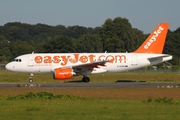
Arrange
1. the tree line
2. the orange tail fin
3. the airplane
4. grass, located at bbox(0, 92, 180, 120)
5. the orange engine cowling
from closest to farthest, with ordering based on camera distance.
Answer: grass, located at bbox(0, 92, 180, 120) → the orange engine cowling → the airplane → the orange tail fin → the tree line

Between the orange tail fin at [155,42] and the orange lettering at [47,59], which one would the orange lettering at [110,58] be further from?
the orange lettering at [47,59]

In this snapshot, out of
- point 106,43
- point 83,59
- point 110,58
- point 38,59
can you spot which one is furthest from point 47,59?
point 106,43

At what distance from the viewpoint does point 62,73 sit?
4434cm

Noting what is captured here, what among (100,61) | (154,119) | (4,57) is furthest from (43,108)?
(4,57)

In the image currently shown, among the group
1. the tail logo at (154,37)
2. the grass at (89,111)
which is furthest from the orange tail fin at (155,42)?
the grass at (89,111)

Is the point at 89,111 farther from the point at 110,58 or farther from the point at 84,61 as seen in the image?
the point at 110,58

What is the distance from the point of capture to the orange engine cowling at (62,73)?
4428 cm

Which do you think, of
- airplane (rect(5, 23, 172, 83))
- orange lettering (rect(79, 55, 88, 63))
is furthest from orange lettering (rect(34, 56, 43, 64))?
orange lettering (rect(79, 55, 88, 63))

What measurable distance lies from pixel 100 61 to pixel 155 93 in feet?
47.6

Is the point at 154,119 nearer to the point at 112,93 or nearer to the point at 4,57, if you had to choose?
the point at 112,93

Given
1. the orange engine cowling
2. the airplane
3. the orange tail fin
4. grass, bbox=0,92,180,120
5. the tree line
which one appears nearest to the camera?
grass, bbox=0,92,180,120

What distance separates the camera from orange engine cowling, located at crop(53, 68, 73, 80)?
→ 44281 mm

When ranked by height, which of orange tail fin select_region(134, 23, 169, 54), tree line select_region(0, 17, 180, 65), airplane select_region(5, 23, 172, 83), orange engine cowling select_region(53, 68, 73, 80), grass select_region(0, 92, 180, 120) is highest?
tree line select_region(0, 17, 180, 65)

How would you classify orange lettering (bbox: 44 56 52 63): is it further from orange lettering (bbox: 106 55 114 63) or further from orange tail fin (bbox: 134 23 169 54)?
orange tail fin (bbox: 134 23 169 54)
